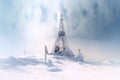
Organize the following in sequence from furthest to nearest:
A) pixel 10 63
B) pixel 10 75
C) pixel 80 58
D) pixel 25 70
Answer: pixel 80 58
pixel 10 63
pixel 25 70
pixel 10 75

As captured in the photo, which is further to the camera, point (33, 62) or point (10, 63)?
point (33, 62)

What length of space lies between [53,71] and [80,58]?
117ft

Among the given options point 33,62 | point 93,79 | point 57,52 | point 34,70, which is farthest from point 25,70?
point 57,52

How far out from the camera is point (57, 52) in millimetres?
85000

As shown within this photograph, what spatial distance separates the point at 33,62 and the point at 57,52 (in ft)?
88.5

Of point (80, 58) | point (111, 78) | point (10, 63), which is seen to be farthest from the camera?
point (80, 58)

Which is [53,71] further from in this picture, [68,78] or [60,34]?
[60,34]

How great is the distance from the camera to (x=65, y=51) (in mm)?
84562

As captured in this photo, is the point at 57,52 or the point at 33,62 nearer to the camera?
the point at 33,62

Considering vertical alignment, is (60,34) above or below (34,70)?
above

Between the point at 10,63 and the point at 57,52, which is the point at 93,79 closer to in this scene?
the point at 10,63

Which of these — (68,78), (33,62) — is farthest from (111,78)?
(33,62)

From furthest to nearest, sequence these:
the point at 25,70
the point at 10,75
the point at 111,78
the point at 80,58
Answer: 1. the point at 80,58
2. the point at 25,70
3. the point at 111,78
4. the point at 10,75

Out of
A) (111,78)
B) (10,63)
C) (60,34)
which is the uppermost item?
(60,34)
